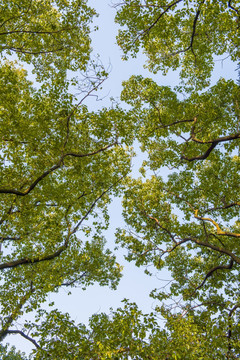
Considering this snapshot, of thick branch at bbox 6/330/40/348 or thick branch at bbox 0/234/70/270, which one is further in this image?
thick branch at bbox 6/330/40/348

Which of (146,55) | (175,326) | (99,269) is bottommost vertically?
(175,326)

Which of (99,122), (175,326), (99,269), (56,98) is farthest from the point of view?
(99,269)

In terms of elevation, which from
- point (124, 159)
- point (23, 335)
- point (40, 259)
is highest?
point (124, 159)

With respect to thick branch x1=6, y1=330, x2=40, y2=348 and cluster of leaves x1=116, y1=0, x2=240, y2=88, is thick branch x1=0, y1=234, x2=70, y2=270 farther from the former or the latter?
cluster of leaves x1=116, y1=0, x2=240, y2=88

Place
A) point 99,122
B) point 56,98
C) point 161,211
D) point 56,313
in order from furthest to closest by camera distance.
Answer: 1. point 161,211
2. point 99,122
3. point 56,98
4. point 56,313

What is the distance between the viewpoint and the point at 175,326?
7.51 m

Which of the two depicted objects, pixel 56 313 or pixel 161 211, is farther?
pixel 161 211

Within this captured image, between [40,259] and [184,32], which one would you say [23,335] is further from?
[184,32]

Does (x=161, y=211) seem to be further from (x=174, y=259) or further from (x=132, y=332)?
(x=132, y=332)

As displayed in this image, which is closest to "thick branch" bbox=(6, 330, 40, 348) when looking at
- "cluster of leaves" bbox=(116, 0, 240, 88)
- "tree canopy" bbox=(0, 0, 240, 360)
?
"tree canopy" bbox=(0, 0, 240, 360)

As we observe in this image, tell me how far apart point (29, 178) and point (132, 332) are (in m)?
7.88

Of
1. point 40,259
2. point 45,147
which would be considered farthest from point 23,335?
point 45,147

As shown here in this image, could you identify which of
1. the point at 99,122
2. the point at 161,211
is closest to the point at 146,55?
the point at 99,122

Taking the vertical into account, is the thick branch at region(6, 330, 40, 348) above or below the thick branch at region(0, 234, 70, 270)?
below
